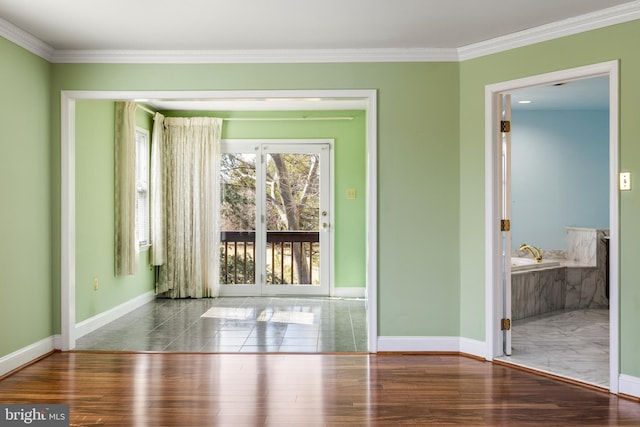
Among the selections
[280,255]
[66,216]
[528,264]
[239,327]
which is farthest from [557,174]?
[66,216]

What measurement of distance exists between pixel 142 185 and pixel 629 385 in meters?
5.48

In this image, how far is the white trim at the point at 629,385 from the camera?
361 cm

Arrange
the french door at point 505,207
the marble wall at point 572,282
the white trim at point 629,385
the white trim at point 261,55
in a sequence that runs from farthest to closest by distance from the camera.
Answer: the marble wall at point 572,282 → the white trim at point 261,55 → the french door at point 505,207 → the white trim at point 629,385

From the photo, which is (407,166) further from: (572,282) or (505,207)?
(572,282)

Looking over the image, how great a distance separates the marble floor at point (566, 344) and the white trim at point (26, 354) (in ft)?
12.0

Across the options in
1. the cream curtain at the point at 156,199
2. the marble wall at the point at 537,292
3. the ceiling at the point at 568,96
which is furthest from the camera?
the cream curtain at the point at 156,199

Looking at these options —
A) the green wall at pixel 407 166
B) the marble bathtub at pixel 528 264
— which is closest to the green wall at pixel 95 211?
the green wall at pixel 407 166

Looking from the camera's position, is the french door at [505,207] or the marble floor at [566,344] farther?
the french door at [505,207]

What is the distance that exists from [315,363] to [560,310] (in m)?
3.67

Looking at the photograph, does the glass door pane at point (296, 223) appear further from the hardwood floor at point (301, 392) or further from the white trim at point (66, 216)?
the white trim at point (66, 216)

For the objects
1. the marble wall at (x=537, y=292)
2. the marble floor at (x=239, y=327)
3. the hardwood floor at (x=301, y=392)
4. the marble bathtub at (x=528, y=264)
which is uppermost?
the marble bathtub at (x=528, y=264)

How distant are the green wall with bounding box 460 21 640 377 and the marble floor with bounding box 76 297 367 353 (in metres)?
1.13

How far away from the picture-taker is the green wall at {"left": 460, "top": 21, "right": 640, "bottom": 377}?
3.64m

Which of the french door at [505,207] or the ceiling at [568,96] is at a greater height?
the ceiling at [568,96]
